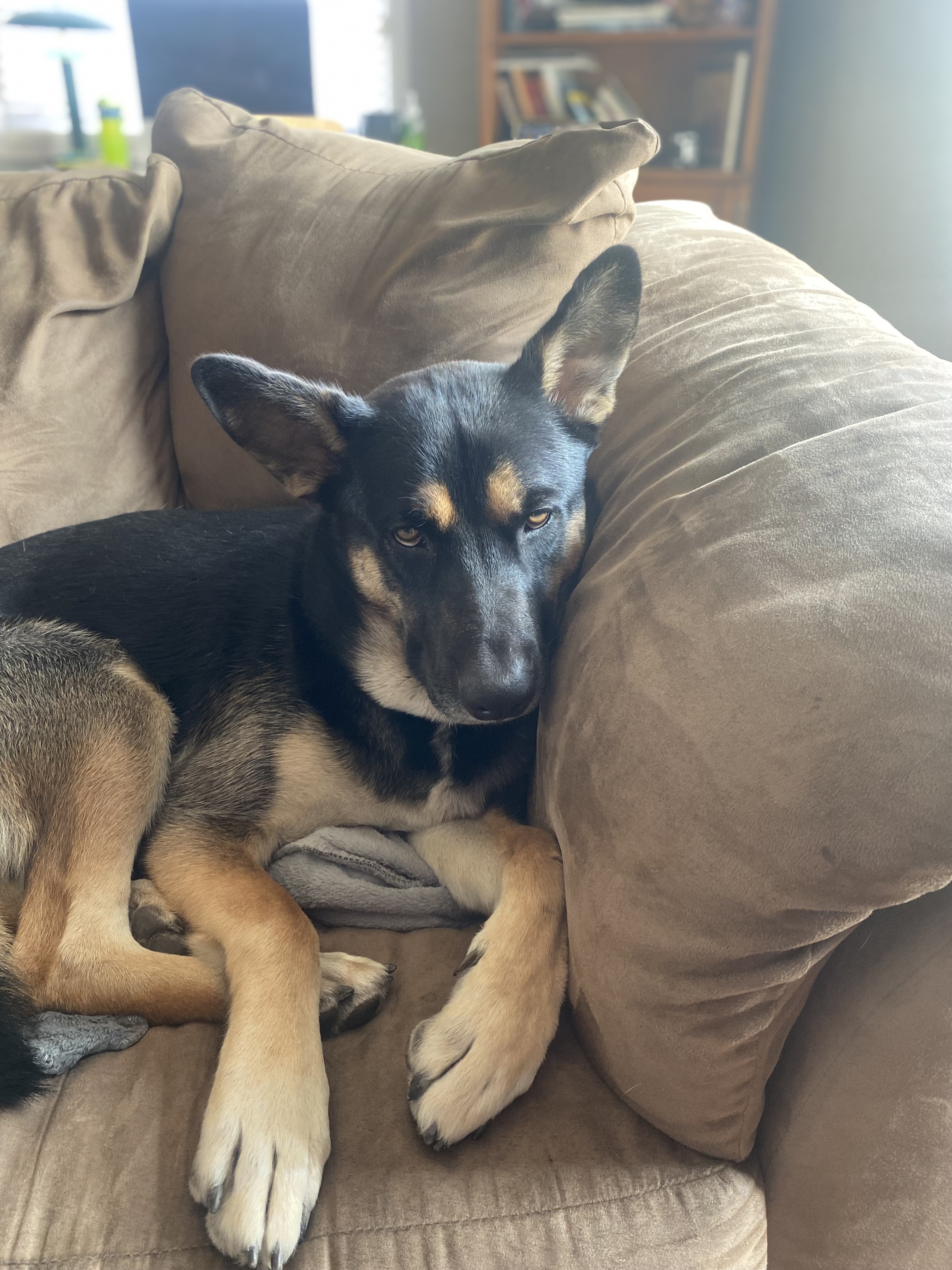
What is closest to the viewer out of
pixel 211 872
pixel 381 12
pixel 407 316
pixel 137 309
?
pixel 211 872

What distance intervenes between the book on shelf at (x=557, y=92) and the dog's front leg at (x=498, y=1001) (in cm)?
437

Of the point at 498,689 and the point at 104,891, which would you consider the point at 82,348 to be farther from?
the point at 498,689

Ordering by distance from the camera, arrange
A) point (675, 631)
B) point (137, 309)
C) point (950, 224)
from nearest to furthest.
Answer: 1. point (675, 631)
2. point (137, 309)
3. point (950, 224)

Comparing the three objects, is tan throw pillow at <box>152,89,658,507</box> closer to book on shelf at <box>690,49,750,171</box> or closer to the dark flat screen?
book on shelf at <box>690,49,750,171</box>

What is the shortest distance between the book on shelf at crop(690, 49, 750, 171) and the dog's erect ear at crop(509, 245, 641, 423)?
379 centimetres

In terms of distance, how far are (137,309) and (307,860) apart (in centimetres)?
139

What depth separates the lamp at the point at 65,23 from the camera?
4.86m

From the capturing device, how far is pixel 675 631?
1012mm

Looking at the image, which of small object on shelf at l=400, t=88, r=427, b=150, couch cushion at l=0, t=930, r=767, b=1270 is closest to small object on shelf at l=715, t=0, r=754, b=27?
small object on shelf at l=400, t=88, r=427, b=150

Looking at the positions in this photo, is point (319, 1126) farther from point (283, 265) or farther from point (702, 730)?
point (283, 265)

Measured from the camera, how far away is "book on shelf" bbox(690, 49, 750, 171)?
4332 millimetres

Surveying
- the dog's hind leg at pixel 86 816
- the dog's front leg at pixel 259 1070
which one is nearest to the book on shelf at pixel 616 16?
the dog's hind leg at pixel 86 816

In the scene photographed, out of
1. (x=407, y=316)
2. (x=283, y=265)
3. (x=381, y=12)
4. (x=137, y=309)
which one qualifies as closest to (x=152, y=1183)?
(x=407, y=316)

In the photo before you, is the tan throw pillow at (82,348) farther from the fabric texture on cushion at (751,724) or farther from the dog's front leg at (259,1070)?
the fabric texture on cushion at (751,724)
